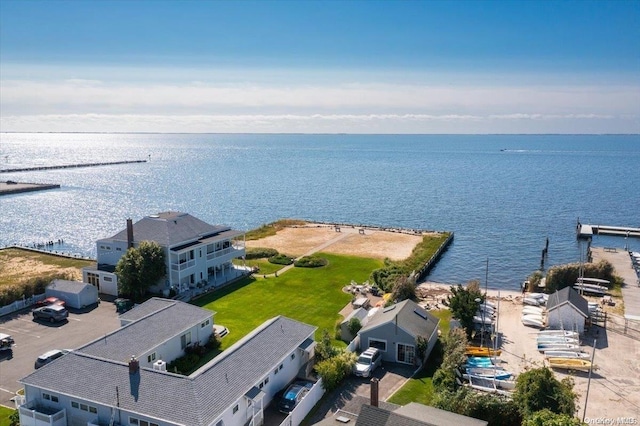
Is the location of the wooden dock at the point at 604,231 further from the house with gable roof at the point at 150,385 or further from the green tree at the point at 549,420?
the house with gable roof at the point at 150,385

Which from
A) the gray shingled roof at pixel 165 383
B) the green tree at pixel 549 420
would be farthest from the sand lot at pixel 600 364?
the gray shingled roof at pixel 165 383

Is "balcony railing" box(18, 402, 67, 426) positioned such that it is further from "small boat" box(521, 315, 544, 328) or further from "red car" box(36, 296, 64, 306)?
"small boat" box(521, 315, 544, 328)

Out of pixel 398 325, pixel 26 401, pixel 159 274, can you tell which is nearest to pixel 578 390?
pixel 398 325

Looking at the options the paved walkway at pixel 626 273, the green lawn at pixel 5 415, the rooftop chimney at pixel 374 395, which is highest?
the rooftop chimney at pixel 374 395

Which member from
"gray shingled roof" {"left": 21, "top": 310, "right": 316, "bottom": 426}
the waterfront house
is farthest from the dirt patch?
"gray shingled roof" {"left": 21, "top": 310, "right": 316, "bottom": 426}

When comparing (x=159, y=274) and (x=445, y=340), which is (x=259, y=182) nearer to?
(x=159, y=274)

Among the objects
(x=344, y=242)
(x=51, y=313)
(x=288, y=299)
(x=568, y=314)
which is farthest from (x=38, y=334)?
(x=344, y=242)
